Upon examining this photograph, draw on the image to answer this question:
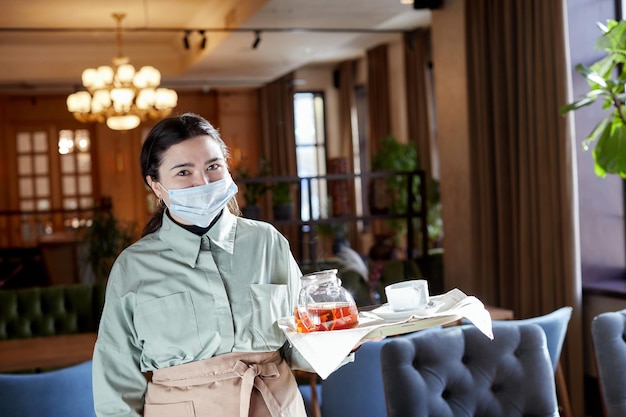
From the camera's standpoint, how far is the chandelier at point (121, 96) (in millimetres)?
8398

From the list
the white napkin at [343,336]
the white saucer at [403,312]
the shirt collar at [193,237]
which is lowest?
the white napkin at [343,336]

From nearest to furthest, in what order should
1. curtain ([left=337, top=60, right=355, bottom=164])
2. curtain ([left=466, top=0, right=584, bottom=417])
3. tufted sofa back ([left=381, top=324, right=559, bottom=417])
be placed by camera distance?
tufted sofa back ([left=381, top=324, right=559, bottom=417]), curtain ([left=466, top=0, right=584, bottom=417]), curtain ([left=337, top=60, right=355, bottom=164])

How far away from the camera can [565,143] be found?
4609 mm

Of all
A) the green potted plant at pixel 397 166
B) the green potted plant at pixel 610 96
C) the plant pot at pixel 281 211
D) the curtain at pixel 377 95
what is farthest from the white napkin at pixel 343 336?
the curtain at pixel 377 95

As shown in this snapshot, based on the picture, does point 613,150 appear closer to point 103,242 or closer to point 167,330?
point 167,330

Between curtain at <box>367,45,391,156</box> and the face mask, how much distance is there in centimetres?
920

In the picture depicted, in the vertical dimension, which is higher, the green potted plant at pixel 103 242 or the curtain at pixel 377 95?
the curtain at pixel 377 95

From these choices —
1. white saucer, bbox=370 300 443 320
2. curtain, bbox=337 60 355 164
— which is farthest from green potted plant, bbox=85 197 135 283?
white saucer, bbox=370 300 443 320

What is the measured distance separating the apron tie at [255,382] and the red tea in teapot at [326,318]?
0.18 meters

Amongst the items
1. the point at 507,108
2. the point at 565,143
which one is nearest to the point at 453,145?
the point at 507,108

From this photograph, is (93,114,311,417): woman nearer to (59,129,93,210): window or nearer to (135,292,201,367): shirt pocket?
(135,292,201,367): shirt pocket

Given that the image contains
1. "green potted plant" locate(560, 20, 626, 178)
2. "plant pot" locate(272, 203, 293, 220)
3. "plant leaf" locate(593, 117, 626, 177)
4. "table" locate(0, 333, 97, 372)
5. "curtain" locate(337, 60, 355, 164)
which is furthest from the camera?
"curtain" locate(337, 60, 355, 164)

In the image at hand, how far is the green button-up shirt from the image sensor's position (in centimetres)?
179

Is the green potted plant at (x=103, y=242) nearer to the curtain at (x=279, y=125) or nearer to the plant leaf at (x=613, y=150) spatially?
the plant leaf at (x=613, y=150)
